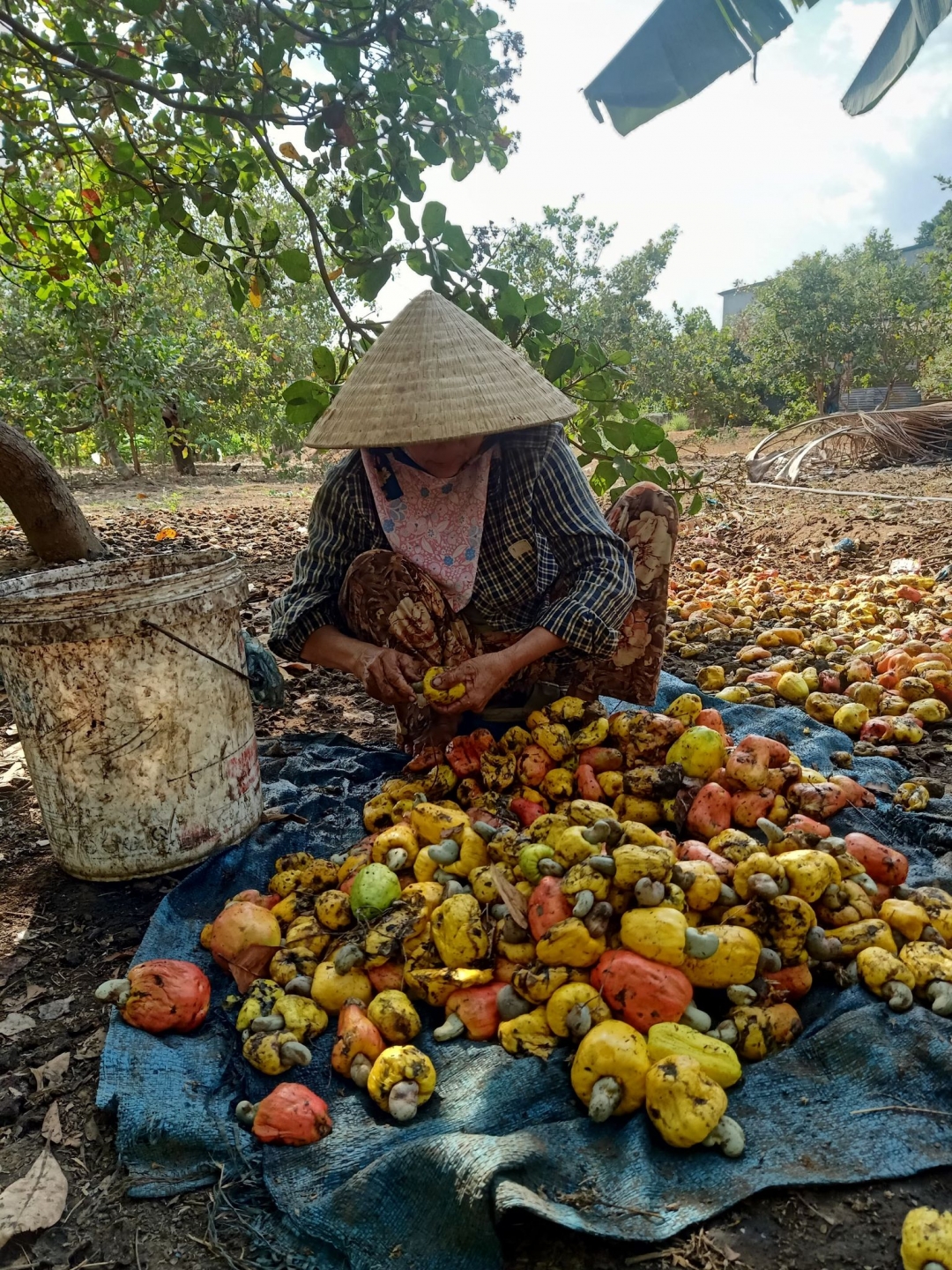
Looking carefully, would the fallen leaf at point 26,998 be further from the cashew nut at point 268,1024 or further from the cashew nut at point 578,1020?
the cashew nut at point 578,1020

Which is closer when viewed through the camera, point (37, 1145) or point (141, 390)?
point (37, 1145)

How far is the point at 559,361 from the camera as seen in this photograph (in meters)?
3.48

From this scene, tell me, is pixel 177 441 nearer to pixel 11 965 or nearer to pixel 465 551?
pixel 465 551

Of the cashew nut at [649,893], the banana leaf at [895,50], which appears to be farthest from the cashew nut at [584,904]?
the banana leaf at [895,50]

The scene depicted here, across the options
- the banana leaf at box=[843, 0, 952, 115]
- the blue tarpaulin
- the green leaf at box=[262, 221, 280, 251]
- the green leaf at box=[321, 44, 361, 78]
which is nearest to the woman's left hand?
the blue tarpaulin

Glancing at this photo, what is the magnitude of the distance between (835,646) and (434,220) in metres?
2.94

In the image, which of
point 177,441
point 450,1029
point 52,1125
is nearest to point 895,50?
point 450,1029

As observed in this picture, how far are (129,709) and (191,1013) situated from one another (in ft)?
3.08

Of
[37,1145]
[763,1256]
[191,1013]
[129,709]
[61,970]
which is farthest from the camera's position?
[129,709]

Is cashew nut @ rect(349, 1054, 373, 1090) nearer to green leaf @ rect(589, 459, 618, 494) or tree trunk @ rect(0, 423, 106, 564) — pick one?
green leaf @ rect(589, 459, 618, 494)

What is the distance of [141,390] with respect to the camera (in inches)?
411

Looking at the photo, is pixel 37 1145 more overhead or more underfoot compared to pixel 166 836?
more underfoot

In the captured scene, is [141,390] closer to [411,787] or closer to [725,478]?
[725,478]

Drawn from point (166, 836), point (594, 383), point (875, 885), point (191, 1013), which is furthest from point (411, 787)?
point (594, 383)
